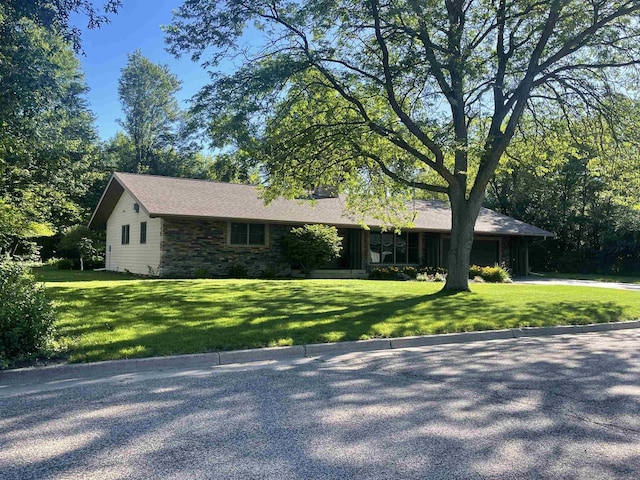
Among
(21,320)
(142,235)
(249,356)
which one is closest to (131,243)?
(142,235)

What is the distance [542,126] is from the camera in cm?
1644

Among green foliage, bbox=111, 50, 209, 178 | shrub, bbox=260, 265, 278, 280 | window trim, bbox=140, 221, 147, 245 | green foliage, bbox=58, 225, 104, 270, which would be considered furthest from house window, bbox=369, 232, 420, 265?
green foliage, bbox=111, 50, 209, 178

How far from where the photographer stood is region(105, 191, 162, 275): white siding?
19.4 m

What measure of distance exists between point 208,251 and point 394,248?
384 inches

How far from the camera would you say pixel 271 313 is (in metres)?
9.95

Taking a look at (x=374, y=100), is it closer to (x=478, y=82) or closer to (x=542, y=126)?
(x=478, y=82)

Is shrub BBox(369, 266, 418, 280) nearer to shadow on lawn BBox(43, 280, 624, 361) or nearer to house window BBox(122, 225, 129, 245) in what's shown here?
shadow on lawn BBox(43, 280, 624, 361)

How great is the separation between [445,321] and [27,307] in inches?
278

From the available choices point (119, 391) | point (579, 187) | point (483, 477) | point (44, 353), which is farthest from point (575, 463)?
point (579, 187)

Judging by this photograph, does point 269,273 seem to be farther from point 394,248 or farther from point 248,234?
point 394,248

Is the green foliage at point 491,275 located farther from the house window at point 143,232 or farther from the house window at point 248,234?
the house window at point 143,232

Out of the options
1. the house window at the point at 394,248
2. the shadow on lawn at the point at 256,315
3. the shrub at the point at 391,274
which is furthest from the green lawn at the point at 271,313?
the house window at the point at 394,248

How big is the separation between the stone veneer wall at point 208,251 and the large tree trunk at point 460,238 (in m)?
Answer: 8.64

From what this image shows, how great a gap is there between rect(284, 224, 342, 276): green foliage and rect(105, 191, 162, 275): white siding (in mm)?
5289
